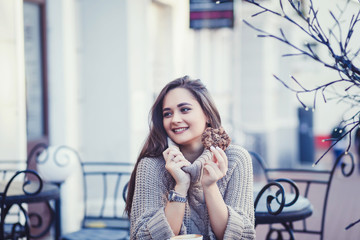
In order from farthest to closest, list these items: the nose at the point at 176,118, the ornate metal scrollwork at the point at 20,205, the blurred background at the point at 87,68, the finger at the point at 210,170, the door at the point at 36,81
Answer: the door at the point at 36,81 < the blurred background at the point at 87,68 < the ornate metal scrollwork at the point at 20,205 < the nose at the point at 176,118 < the finger at the point at 210,170

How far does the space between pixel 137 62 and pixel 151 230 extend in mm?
4477

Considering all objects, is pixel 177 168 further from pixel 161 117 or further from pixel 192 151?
pixel 161 117

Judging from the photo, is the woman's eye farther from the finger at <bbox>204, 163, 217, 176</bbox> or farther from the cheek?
the finger at <bbox>204, 163, 217, 176</bbox>

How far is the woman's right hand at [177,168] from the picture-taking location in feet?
7.22

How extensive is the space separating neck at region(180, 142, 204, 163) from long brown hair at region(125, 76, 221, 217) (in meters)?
0.09

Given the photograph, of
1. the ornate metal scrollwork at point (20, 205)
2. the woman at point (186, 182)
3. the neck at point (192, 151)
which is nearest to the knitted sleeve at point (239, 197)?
the woman at point (186, 182)

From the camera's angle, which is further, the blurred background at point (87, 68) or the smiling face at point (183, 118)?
the blurred background at point (87, 68)

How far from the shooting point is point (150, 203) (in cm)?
231

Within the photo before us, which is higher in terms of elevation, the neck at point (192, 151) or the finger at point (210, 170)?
the neck at point (192, 151)

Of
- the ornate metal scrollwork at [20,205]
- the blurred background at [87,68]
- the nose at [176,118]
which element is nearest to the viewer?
the nose at [176,118]

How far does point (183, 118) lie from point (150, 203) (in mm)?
391

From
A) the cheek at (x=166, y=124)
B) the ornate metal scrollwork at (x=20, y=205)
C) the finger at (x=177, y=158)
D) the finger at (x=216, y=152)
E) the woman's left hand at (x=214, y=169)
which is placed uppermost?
the cheek at (x=166, y=124)

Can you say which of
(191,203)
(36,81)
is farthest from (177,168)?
(36,81)

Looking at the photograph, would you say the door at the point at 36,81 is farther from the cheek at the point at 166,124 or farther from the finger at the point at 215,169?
the finger at the point at 215,169
